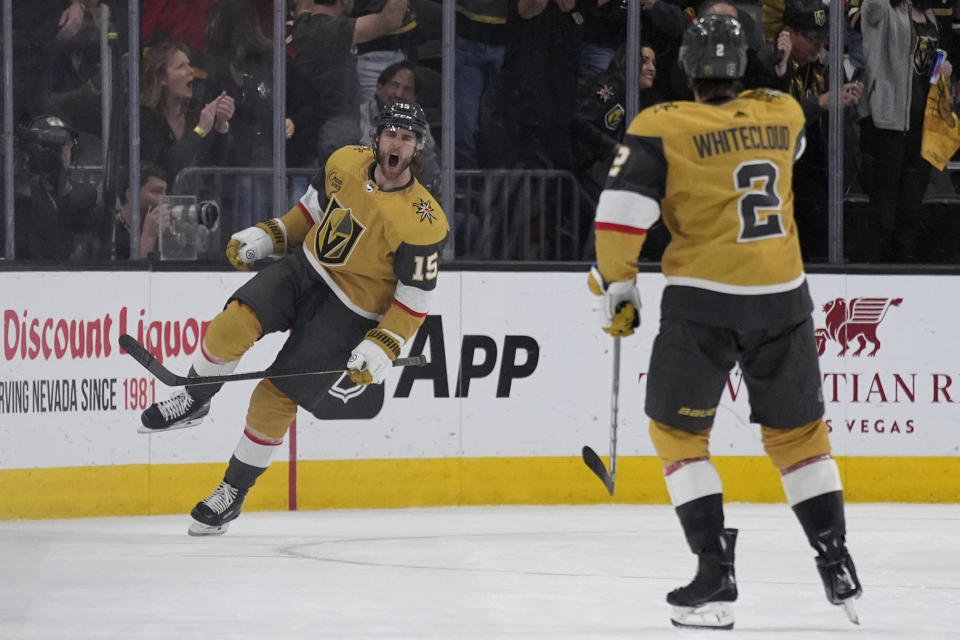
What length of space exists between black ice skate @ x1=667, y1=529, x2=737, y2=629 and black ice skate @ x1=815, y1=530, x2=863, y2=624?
0.20 metres

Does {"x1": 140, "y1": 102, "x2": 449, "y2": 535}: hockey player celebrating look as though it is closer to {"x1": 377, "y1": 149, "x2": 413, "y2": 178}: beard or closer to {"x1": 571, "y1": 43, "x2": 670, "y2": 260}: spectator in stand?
{"x1": 377, "y1": 149, "x2": 413, "y2": 178}: beard

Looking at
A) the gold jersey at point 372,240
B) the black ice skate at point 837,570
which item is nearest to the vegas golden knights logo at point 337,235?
the gold jersey at point 372,240

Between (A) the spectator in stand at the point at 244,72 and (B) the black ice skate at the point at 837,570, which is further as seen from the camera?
(A) the spectator in stand at the point at 244,72

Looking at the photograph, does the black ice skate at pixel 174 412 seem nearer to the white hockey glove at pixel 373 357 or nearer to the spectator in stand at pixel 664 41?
the white hockey glove at pixel 373 357

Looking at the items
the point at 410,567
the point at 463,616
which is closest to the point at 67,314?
the point at 410,567

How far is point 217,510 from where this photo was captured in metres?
5.55

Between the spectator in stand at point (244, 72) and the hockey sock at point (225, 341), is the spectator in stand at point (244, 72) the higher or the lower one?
the higher one

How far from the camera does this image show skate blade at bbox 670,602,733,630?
3.79 metres

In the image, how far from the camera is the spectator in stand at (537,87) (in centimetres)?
674

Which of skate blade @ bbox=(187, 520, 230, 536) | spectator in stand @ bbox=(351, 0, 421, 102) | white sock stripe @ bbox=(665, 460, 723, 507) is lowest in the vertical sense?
skate blade @ bbox=(187, 520, 230, 536)

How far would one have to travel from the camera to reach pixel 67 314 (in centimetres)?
611

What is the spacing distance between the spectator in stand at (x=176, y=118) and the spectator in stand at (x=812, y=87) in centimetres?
218

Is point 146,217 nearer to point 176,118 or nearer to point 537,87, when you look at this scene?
point 176,118

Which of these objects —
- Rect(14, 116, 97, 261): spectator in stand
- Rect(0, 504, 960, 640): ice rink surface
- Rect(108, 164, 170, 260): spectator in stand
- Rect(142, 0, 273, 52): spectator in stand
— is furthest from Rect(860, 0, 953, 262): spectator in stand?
Rect(14, 116, 97, 261): spectator in stand
